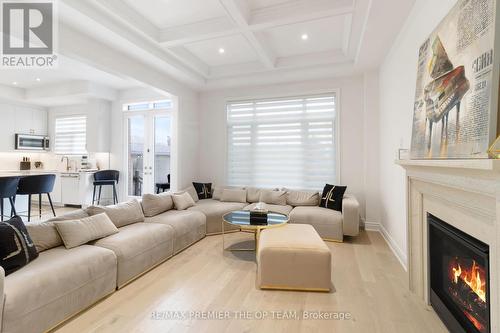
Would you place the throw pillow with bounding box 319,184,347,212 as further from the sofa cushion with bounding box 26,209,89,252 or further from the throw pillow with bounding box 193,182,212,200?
the sofa cushion with bounding box 26,209,89,252

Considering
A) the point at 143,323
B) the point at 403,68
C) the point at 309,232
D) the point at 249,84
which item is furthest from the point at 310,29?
the point at 143,323

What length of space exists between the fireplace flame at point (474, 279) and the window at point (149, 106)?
555 centimetres

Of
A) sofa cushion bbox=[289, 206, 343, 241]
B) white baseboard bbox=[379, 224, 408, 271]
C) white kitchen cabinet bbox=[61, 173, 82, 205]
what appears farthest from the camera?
white kitchen cabinet bbox=[61, 173, 82, 205]

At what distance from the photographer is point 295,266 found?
228cm

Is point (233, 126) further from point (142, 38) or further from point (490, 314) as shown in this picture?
point (490, 314)

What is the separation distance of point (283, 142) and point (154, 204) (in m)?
2.76

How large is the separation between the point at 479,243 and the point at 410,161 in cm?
82

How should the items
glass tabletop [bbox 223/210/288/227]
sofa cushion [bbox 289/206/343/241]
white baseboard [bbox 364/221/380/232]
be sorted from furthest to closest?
white baseboard [bbox 364/221/380/232], sofa cushion [bbox 289/206/343/241], glass tabletop [bbox 223/210/288/227]

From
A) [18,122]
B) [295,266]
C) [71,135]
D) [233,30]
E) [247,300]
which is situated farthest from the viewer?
[71,135]

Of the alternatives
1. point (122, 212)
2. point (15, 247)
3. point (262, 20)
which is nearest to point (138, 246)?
point (122, 212)

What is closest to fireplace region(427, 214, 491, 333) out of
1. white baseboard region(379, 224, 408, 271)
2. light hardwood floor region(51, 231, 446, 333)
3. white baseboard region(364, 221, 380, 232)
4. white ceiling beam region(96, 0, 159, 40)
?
light hardwood floor region(51, 231, 446, 333)

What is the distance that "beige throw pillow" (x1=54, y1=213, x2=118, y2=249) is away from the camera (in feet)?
7.41

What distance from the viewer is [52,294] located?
68.1 inches

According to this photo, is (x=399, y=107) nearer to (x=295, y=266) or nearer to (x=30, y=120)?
(x=295, y=266)
